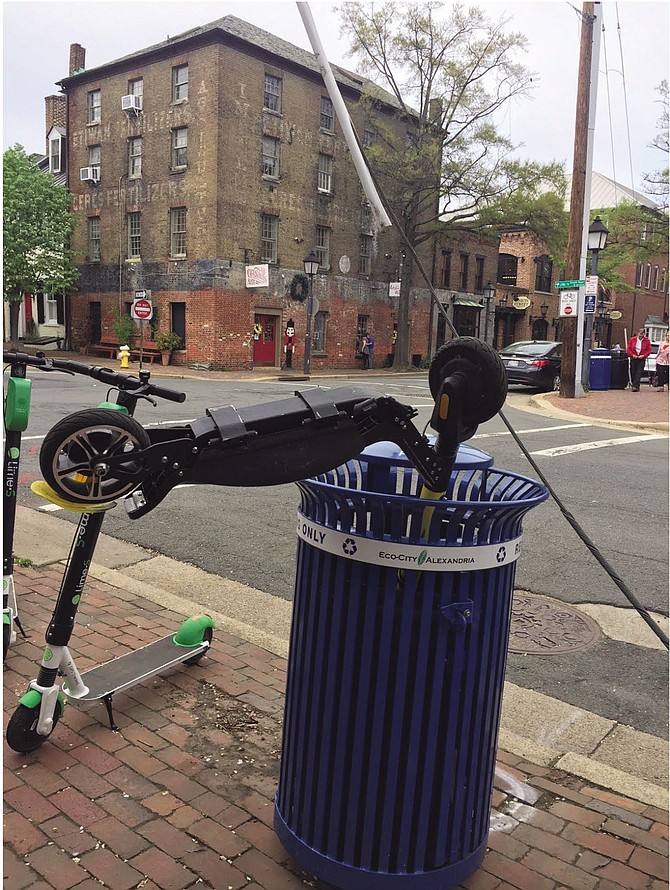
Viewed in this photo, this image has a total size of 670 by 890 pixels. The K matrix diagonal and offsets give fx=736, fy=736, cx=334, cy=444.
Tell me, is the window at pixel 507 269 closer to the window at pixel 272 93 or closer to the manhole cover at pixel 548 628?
the window at pixel 272 93

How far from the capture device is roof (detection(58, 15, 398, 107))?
27.8m

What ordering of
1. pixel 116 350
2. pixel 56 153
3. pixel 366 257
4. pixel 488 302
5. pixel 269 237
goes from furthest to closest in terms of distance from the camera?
pixel 488 302, pixel 366 257, pixel 56 153, pixel 116 350, pixel 269 237

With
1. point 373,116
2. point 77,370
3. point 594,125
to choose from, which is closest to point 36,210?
point 373,116

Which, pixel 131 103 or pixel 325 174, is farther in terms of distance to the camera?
pixel 325 174

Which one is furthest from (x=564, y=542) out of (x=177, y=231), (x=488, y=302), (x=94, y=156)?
(x=488, y=302)

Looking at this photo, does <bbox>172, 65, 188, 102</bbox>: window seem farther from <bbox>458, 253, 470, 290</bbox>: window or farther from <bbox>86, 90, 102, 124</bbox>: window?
<bbox>458, 253, 470, 290</bbox>: window

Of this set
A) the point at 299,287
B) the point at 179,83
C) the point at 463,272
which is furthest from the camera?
the point at 463,272

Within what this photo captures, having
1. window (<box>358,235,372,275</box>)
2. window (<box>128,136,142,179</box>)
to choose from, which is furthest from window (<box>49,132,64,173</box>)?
window (<box>358,235,372,275</box>)

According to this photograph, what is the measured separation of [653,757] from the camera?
9.94ft

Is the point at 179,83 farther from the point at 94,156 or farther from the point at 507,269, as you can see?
the point at 507,269

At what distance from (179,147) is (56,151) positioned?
8.98 m

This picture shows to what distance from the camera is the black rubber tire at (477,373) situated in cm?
190

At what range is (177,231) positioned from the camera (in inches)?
1172

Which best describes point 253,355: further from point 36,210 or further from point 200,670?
point 200,670
